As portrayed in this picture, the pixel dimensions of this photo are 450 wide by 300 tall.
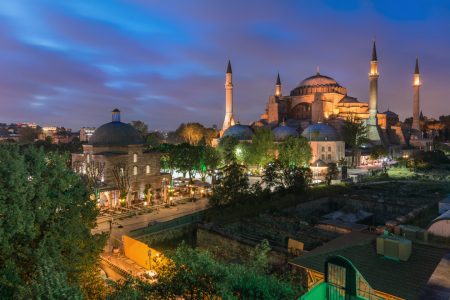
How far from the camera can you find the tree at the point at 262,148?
133 feet

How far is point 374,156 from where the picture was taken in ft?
155

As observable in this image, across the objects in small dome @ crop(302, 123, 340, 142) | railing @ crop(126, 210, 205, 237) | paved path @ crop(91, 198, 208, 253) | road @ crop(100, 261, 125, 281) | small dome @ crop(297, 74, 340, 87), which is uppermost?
small dome @ crop(297, 74, 340, 87)

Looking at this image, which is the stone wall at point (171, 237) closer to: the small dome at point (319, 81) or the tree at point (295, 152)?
the tree at point (295, 152)

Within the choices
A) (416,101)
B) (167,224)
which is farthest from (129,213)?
(416,101)

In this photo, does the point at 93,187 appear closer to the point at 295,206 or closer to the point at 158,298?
the point at 295,206

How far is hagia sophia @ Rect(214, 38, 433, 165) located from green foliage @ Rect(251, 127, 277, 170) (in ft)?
17.9

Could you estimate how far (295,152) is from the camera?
38312mm

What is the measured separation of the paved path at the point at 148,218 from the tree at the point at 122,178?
281 centimetres

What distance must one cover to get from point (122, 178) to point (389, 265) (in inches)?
778

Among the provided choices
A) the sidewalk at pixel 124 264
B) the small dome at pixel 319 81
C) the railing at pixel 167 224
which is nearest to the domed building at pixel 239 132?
the small dome at pixel 319 81

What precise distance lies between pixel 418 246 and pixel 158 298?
7.23 meters

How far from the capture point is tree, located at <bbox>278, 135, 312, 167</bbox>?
38.3 meters

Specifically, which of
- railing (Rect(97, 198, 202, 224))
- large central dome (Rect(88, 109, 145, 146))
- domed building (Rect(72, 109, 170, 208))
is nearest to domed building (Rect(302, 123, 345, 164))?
domed building (Rect(72, 109, 170, 208))

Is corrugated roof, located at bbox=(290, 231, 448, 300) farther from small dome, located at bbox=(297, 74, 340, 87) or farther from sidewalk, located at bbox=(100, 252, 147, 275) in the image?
small dome, located at bbox=(297, 74, 340, 87)
